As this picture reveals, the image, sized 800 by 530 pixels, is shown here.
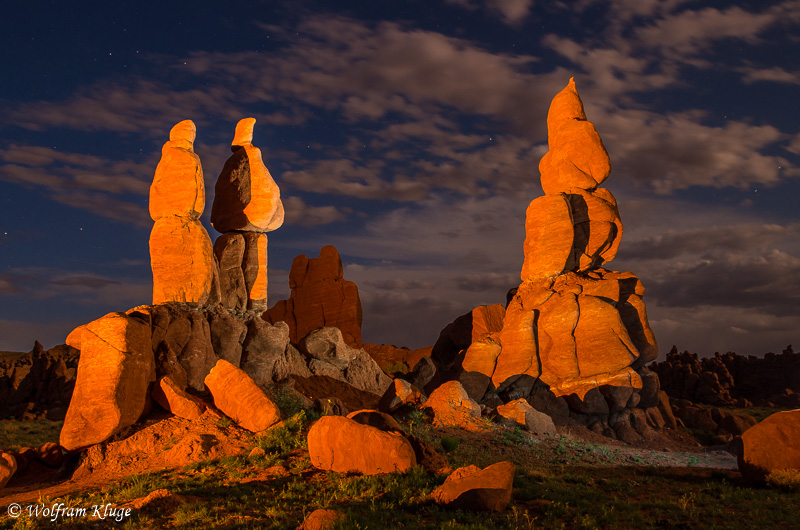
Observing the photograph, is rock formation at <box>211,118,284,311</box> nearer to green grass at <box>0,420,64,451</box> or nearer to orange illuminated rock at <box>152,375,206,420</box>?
green grass at <box>0,420,64,451</box>

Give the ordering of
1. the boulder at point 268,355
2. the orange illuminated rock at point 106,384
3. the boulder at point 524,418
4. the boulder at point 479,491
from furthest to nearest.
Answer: the boulder at point 268,355 → the boulder at point 524,418 → the orange illuminated rock at point 106,384 → the boulder at point 479,491

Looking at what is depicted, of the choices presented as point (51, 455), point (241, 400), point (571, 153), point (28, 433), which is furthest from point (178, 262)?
point (571, 153)

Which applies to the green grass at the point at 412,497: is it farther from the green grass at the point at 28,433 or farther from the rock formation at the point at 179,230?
the green grass at the point at 28,433

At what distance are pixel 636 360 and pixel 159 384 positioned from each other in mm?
23021

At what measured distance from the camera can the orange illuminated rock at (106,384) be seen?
15.1 m

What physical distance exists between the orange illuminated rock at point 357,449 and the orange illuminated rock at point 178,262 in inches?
549

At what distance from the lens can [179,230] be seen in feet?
81.4

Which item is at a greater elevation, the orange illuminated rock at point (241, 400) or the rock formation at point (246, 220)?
the rock formation at point (246, 220)

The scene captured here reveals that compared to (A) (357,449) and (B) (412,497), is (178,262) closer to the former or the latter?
(A) (357,449)

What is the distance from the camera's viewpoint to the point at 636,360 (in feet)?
97.4

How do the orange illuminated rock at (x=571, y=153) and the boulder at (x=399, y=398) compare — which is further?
the orange illuminated rock at (x=571, y=153)

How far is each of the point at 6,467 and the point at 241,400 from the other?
18.6 feet

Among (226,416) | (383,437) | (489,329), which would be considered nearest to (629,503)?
(383,437)

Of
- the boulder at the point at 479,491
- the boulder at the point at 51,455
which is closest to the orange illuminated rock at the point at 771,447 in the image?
the boulder at the point at 479,491
